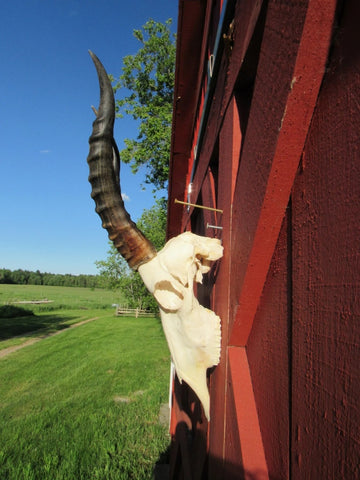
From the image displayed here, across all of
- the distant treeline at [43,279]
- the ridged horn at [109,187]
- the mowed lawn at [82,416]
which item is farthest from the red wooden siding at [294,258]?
the distant treeline at [43,279]

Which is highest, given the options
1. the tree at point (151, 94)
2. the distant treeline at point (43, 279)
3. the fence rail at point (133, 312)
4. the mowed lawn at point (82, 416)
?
the tree at point (151, 94)

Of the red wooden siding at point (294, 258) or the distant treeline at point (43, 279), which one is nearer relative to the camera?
the red wooden siding at point (294, 258)

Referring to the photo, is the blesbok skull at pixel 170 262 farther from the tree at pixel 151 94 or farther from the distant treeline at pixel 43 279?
the distant treeline at pixel 43 279

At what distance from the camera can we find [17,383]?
9930 mm

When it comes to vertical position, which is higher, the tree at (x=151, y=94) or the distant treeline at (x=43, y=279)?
the tree at (x=151, y=94)

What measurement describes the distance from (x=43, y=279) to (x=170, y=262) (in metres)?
134

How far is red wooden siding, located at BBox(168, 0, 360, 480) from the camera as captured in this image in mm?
491

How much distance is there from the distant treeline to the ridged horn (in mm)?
117810

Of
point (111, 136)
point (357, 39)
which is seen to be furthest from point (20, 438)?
point (357, 39)

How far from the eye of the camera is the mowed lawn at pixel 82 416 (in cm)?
463

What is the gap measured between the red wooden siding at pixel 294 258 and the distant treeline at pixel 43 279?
118224mm

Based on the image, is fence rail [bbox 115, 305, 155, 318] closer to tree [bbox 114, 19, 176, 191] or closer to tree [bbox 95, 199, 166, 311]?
tree [bbox 95, 199, 166, 311]

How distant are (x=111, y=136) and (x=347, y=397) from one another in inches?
48.1

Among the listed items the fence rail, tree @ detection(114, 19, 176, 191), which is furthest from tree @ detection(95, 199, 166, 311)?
tree @ detection(114, 19, 176, 191)
